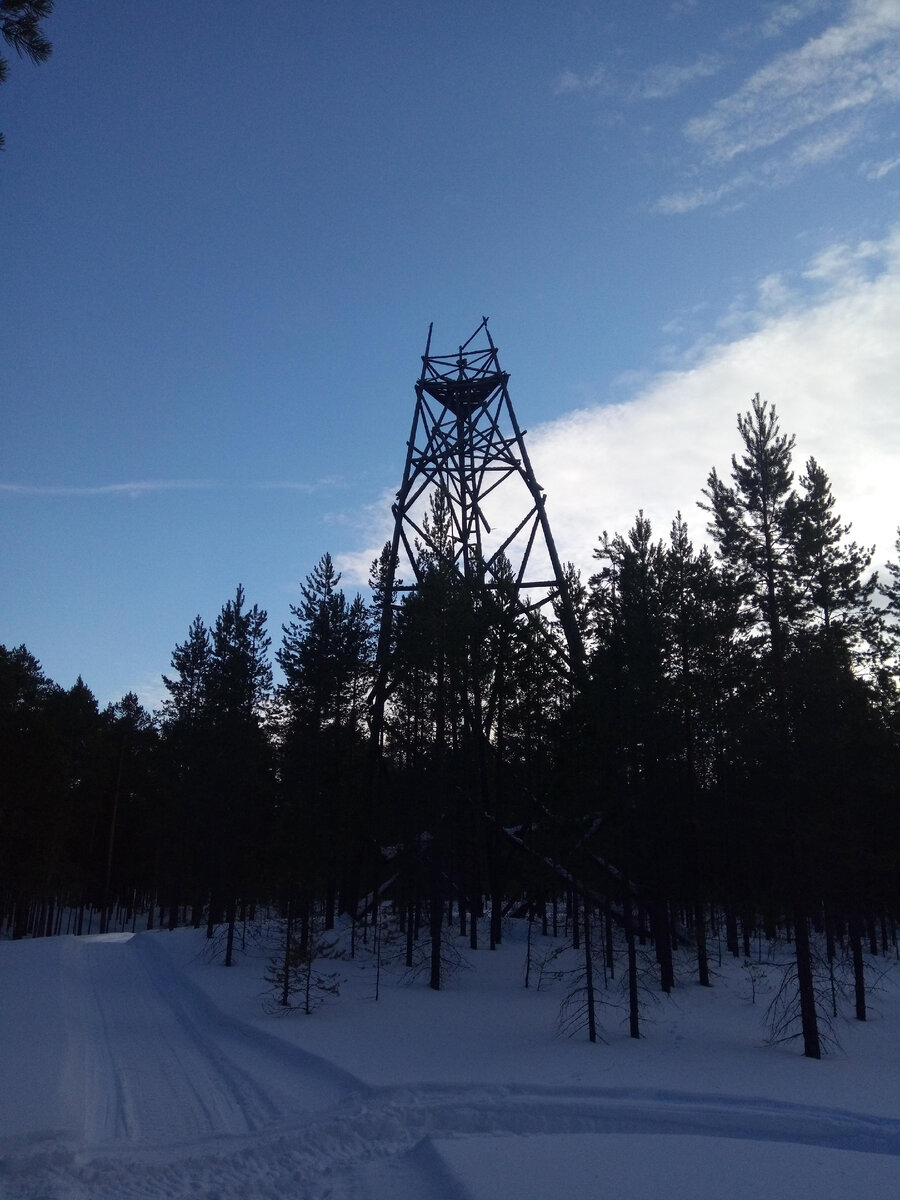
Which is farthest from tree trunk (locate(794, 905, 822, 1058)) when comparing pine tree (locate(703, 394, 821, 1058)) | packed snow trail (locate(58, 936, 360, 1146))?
packed snow trail (locate(58, 936, 360, 1146))

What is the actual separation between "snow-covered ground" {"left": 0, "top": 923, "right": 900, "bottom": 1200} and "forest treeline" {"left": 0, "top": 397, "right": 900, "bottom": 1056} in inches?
80.3

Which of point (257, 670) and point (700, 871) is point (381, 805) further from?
point (700, 871)

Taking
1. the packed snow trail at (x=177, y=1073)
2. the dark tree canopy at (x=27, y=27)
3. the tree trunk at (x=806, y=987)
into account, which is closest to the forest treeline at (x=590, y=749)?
the tree trunk at (x=806, y=987)

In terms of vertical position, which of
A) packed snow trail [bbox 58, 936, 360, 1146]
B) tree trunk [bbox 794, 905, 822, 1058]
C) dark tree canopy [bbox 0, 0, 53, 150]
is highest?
dark tree canopy [bbox 0, 0, 53, 150]

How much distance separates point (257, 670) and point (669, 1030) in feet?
61.7

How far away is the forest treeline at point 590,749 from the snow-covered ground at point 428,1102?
80.3 inches

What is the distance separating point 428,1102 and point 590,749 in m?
6.60

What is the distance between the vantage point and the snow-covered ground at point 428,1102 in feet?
24.6

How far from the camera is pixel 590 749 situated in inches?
593

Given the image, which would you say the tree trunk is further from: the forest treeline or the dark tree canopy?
the dark tree canopy

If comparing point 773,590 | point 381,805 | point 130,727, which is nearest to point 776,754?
point 773,590

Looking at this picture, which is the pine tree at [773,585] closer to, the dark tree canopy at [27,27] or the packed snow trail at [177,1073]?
the packed snow trail at [177,1073]

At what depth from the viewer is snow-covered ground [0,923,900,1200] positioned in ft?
24.6

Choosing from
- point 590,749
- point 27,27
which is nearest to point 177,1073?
point 590,749
